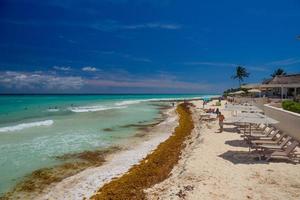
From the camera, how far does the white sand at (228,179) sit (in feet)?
22.5

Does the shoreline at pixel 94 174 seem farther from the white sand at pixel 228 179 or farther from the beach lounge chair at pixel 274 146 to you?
the beach lounge chair at pixel 274 146

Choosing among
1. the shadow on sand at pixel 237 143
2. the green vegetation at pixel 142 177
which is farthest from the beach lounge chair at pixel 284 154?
the green vegetation at pixel 142 177

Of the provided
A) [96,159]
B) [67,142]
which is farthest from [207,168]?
[67,142]

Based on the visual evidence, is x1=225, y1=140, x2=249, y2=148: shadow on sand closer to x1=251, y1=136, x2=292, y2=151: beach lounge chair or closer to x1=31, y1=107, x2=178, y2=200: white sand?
x1=251, y1=136, x2=292, y2=151: beach lounge chair

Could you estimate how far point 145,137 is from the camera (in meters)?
17.4

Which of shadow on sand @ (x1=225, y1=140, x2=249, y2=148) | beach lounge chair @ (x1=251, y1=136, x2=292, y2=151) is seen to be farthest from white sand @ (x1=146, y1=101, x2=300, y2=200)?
shadow on sand @ (x1=225, y1=140, x2=249, y2=148)

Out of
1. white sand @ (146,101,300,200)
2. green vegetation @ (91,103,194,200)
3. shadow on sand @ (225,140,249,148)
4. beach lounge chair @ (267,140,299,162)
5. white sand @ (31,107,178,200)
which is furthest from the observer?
shadow on sand @ (225,140,249,148)

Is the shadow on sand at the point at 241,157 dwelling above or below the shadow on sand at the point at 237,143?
below

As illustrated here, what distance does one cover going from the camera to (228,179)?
785 centimetres

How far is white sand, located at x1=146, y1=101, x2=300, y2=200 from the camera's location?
687cm

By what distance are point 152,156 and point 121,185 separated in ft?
11.6

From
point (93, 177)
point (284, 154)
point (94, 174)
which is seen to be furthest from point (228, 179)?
point (94, 174)

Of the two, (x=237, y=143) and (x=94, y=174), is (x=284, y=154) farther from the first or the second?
(x=94, y=174)

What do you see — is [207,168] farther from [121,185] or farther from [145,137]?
[145,137]
